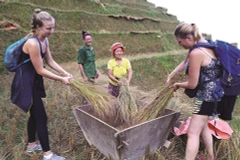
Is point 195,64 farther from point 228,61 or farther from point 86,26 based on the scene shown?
point 86,26

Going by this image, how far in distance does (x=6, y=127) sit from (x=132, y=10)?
10.3m

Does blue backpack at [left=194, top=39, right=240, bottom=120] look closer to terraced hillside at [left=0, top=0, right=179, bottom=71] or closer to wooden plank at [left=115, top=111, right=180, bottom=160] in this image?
wooden plank at [left=115, top=111, right=180, bottom=160]

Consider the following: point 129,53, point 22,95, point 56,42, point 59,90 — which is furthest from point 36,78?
point 129,53

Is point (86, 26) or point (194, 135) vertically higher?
point (86, 26)

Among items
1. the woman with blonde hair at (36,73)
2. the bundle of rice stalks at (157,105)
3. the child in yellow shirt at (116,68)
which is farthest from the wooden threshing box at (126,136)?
the child in yellow shirt at (116,68)

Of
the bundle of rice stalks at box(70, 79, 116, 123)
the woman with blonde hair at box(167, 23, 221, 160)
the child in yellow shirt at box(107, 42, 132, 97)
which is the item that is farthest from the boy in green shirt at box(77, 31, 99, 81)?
the woman with blonde hair at box(167, 23, 221, 160)

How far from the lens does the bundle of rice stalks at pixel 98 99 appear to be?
7.62ft

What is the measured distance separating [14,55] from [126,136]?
1.21 m

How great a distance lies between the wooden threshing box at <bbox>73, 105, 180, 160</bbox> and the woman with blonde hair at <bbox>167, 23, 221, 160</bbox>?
31 cm

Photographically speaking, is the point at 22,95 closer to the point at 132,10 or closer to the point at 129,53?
the point at 129,53

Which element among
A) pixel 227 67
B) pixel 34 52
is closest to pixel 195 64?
pixel 227 67

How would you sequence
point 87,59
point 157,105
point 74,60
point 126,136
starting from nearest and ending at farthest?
point 126,136 < point 157,105 < point 87,59 < point 74,60

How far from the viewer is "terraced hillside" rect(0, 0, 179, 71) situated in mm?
6259

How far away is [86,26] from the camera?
8.42 meters
